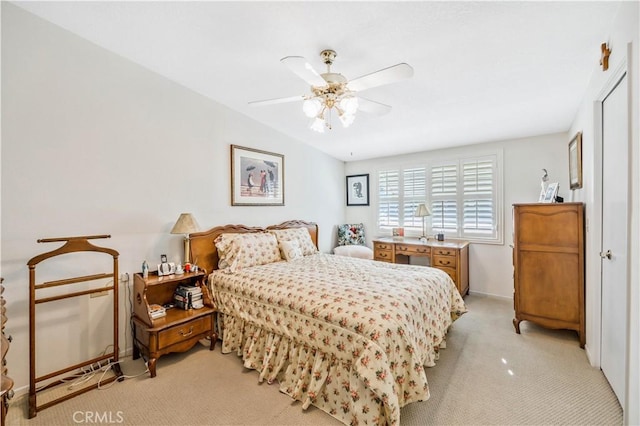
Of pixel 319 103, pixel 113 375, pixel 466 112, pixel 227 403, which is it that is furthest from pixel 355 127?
pixel 113 375

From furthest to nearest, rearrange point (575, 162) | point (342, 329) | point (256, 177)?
point (256, 177), point (575, 162), point (342, 329)

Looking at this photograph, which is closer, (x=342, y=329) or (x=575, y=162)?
(x=342, y=329)

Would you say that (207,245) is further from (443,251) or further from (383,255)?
(443,251)

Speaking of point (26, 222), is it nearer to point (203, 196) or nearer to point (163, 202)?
point (163, 202)

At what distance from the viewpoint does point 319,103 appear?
6.86 ft

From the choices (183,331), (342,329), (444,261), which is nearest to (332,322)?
(342,329)

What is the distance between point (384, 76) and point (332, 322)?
5.59ft

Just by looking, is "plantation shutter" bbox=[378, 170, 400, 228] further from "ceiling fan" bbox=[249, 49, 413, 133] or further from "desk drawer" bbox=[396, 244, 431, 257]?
"ceiling fan" bbox=[249, 49, 413, 133]

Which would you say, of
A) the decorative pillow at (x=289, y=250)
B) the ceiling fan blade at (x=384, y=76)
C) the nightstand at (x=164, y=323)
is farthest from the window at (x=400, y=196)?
the nightstand at (x=164, y=323)

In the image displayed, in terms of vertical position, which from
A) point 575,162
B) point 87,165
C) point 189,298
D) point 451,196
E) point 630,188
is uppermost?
point 575,162

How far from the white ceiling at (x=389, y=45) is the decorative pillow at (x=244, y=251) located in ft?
5.36

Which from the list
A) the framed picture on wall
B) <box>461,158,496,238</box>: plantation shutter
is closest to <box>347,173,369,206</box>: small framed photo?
<box>461,158,496,238</box>: plantation shutter

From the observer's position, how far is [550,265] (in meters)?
2.84

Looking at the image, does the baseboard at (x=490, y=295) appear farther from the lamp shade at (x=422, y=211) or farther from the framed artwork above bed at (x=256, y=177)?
the framed artwork above bed at (x=256, y=177)
